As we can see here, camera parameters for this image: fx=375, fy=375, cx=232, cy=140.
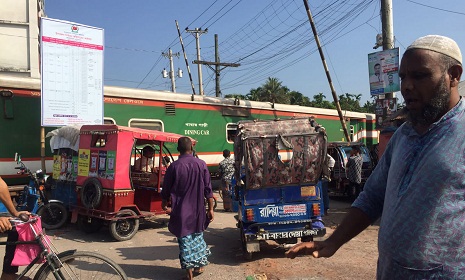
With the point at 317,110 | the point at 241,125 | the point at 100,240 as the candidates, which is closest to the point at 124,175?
the point at 100,240

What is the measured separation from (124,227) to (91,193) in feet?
3.08

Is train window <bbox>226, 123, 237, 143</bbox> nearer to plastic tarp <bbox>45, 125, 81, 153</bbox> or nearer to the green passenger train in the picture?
the green passenger train

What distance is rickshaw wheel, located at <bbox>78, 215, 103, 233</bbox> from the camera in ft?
25.4

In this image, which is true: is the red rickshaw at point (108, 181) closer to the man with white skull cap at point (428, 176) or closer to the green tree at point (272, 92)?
the man with white skull cap at point (428, 176)

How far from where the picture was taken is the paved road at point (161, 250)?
553 centimetres

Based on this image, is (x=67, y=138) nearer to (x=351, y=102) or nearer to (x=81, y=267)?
(x=81, y=267)

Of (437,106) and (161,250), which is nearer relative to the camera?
(437,106)

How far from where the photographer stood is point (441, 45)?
5.11ft

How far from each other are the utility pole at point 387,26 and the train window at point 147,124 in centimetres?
695

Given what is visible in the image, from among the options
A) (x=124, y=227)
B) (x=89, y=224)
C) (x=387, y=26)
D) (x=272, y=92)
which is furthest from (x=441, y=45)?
(x=272, y=92)

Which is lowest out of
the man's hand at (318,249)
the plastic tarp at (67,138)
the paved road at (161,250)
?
the paved road at (161,250)

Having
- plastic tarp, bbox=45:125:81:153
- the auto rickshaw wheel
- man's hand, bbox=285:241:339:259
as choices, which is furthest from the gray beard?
plastic tarp, bbox=45:125:81:153

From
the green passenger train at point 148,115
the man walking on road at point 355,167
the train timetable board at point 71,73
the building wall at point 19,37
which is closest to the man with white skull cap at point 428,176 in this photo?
the train timetable board at point 71,73

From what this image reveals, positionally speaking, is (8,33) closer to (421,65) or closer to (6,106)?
(6,106)
